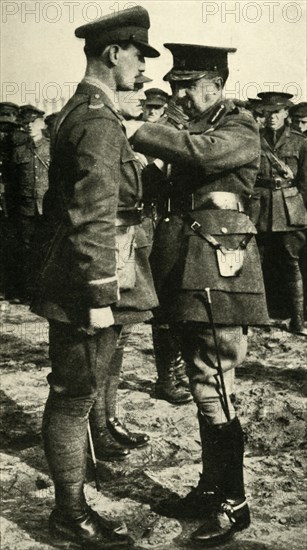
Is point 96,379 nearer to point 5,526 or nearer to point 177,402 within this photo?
point 5,526

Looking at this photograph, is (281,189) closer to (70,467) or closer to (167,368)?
(167,368)

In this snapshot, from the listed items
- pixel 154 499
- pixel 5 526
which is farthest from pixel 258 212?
pixel 5 526

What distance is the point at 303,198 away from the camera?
7.75m

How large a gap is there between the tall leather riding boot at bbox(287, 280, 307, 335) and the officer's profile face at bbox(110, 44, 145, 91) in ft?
15.9

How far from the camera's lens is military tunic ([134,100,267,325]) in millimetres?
3320

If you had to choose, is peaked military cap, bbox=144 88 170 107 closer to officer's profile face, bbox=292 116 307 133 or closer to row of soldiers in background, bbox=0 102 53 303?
row of soldiers in background, bbox=0 102 53 303

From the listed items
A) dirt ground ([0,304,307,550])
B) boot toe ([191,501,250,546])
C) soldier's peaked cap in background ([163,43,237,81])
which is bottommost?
dirt ground ([0,304,307,550])

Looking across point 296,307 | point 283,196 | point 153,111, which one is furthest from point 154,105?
point 296,307

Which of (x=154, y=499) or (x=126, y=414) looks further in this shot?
(x=126, y=414)

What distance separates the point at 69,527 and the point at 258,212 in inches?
201

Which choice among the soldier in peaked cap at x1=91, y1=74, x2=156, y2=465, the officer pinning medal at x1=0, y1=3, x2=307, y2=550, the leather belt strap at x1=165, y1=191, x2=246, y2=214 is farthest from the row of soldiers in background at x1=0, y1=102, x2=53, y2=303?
the leather belt strap at x1=165, y1=191, x2=246, y2=214

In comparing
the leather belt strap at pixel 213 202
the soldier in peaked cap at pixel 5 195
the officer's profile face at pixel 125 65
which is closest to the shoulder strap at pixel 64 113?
the officer's profile face at pixel 125 65

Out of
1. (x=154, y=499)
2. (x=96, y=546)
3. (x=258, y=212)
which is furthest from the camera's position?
(x=258, y=212)

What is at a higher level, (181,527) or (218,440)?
(218,440)
